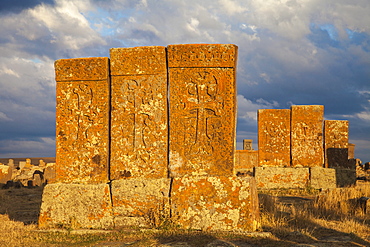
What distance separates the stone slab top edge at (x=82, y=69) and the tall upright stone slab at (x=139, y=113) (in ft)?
0.56

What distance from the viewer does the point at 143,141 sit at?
605 centimetres

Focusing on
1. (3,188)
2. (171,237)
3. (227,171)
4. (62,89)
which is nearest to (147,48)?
(62,89)

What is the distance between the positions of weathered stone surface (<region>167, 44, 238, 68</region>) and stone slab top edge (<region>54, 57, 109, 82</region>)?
1270mm

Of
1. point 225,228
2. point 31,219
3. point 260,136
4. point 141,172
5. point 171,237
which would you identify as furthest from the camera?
point 260,136

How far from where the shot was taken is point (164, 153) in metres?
5.98

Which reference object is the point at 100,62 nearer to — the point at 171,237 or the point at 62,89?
the point at 62,89

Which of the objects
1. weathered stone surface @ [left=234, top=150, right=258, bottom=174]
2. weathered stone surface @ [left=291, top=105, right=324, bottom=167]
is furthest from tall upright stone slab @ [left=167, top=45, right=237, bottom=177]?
weathered stone surface @ [left=234, top=150, right=258, bottom=174]

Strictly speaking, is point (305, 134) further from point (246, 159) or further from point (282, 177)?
point (246, 159)

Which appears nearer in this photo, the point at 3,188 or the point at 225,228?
the point at 225,228

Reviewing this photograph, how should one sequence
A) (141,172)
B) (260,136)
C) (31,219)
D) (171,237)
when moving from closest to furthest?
(171,237), (141,172), (31,219), (260,136)

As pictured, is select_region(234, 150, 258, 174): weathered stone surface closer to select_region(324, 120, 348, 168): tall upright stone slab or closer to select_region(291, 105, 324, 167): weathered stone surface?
select_region(324, 120, 348, 168): tall upright stone slab

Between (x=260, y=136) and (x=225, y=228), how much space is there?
746cm

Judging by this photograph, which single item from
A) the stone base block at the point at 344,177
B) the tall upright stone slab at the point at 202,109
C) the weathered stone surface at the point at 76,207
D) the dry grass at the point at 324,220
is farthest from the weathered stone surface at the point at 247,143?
the weathered stone surface at the point at 76,207

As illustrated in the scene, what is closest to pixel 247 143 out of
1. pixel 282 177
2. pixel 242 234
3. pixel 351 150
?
pixel 351 150
